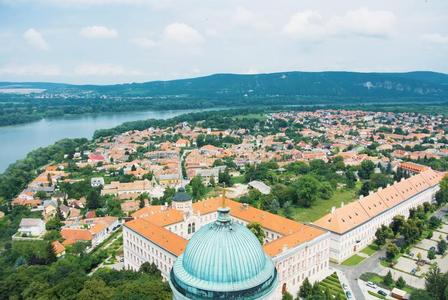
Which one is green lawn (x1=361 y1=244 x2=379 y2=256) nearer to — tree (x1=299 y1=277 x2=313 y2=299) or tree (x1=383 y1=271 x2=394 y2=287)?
tree (x1=383 y1=271 x2=394 y2=287)

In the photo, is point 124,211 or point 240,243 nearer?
point 240,243

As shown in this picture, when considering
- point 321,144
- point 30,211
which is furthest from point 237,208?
point 321,144

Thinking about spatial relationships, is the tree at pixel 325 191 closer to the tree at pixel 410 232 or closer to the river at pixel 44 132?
the tree at pixel 410 232

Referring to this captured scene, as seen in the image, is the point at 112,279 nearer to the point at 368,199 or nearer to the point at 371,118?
the point at 368,199

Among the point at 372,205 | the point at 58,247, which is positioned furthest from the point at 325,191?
the point at 58,247

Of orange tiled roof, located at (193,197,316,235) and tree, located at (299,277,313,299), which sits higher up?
orange tiled roof, located at (193,197,316,235)

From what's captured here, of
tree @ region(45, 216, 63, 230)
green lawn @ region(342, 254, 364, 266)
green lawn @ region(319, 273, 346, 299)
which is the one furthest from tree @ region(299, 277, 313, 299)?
tree @ region(45, 216, 63, 230)

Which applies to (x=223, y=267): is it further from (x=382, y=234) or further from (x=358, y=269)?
(x=382, y=234)
